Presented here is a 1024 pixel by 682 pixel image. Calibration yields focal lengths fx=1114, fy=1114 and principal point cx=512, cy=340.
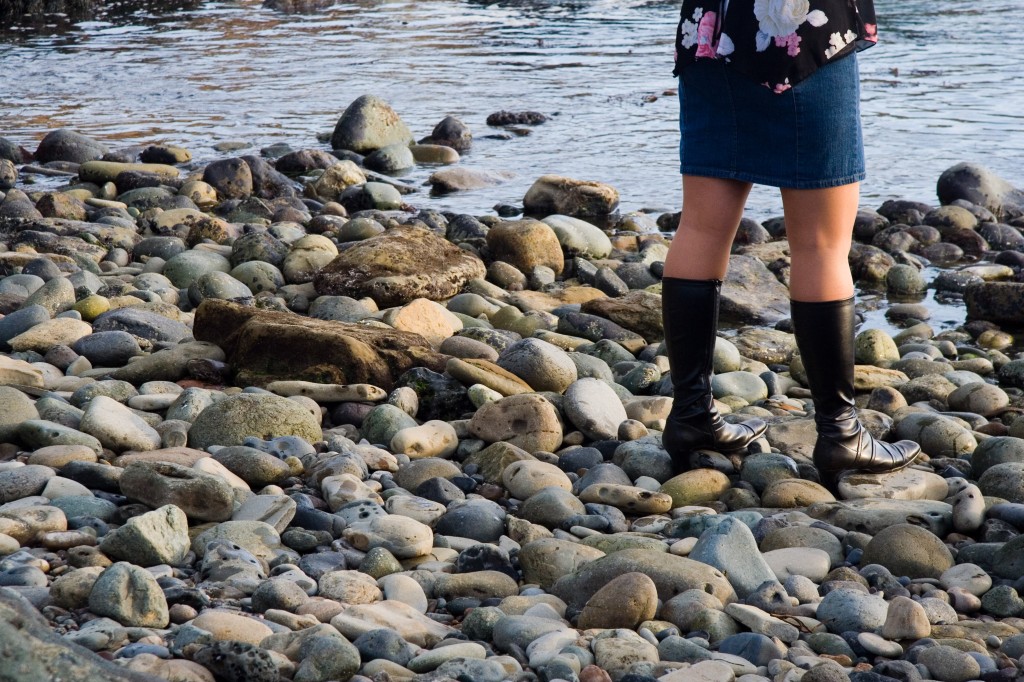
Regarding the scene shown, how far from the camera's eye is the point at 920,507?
3033 millimetres

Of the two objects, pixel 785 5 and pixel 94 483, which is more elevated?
pixel 785 5

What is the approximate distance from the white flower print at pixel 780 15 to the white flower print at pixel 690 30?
0.57ft

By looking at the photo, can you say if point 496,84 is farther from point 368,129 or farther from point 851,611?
point 851,611

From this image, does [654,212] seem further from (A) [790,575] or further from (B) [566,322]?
(A) [790,575]

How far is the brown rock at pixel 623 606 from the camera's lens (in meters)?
2.31

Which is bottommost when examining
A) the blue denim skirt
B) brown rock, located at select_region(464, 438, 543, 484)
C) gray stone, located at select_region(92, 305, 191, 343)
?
brown rock, located at select_region(464, 438, 543, 484)

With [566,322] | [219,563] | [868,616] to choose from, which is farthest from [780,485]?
[566,322]

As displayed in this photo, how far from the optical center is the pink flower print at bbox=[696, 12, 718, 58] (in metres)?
2.92

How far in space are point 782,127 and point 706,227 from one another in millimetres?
346

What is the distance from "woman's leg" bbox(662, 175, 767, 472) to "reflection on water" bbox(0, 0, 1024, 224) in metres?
5.21

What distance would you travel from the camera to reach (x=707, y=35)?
293cm

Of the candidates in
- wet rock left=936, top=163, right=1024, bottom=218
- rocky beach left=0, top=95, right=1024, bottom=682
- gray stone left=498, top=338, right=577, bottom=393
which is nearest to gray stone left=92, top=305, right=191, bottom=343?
rocky beach left=0, top=95, right=1024, bottom=682

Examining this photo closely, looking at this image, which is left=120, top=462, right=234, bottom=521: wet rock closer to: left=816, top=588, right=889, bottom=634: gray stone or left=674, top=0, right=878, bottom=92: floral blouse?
left=816, top=588, right=889, bottom=634: gray stone

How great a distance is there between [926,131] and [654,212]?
387 centimetres
